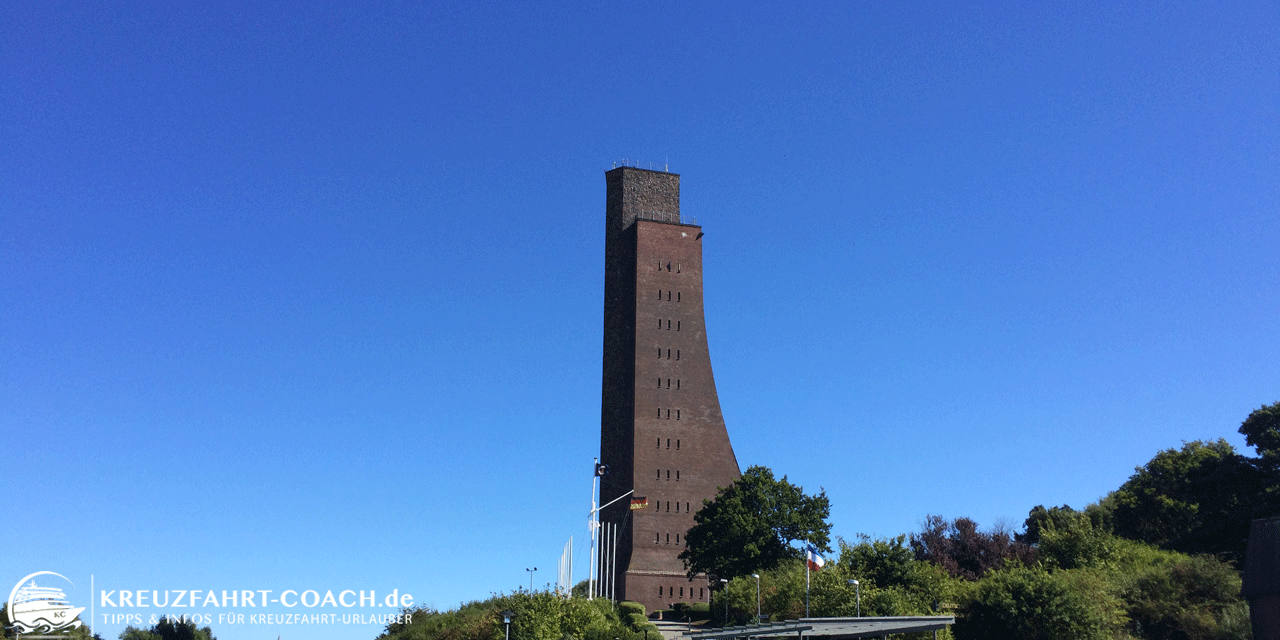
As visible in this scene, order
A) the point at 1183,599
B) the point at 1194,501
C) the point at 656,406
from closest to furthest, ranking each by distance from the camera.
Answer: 1. the point at 1183,599
2. the point at 1194,501
3. the point at 656,406

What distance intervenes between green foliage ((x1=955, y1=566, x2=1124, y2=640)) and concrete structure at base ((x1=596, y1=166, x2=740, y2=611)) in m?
29.6

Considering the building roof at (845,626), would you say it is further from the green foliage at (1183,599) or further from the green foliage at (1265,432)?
the green foliage at (1265,432)

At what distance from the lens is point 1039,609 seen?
43188mm

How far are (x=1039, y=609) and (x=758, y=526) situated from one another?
20.0 m

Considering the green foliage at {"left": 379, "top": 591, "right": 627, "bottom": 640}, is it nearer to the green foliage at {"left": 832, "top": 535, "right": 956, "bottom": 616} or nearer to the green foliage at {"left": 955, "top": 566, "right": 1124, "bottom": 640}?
the green foliage at {"left": 832, "top": 535, "right": 956, "bottom": 616}

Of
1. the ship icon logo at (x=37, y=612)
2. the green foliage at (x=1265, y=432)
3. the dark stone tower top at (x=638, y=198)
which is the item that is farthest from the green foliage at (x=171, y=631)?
the green foliage at (x=1265, y=432)

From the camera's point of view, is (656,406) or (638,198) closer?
(656,406)

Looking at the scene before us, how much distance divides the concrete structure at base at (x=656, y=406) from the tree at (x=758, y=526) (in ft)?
38.1

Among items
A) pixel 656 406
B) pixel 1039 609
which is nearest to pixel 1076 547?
pixel 1039 609

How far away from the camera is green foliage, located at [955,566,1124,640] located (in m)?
42.7

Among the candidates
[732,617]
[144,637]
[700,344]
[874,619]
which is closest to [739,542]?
[732,617]

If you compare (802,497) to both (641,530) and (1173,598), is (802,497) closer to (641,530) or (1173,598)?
(641,530)

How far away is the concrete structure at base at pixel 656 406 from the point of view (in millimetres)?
75250

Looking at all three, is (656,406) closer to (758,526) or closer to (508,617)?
(758,526)
